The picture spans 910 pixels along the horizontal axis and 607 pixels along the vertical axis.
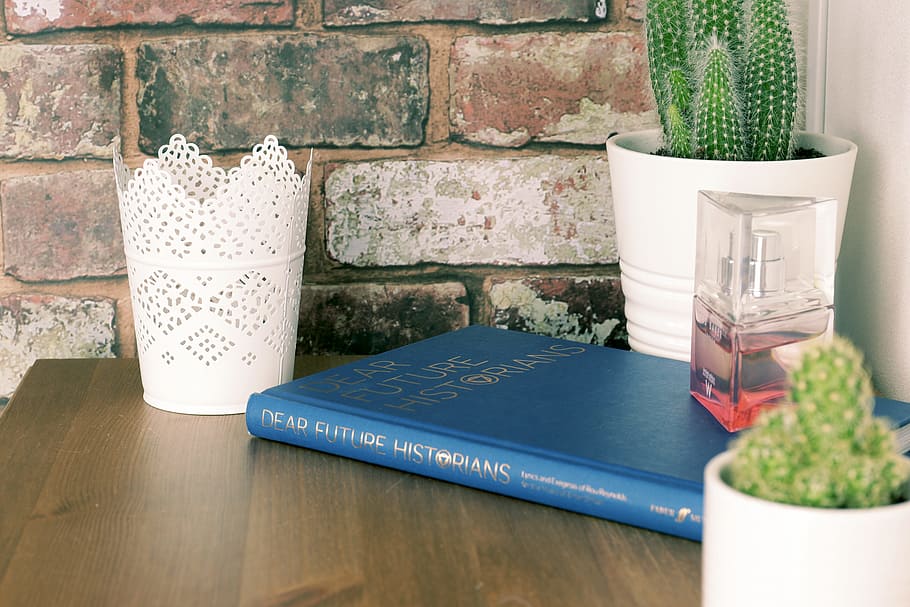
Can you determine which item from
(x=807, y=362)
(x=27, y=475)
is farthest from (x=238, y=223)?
(x=807, y=362)

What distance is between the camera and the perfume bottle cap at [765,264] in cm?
68

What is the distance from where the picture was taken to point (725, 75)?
79 cm

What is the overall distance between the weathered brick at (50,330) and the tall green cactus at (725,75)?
0.59 meters

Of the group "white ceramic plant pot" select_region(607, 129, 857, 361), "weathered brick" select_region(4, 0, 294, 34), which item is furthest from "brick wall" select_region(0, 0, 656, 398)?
"white ceramic plant pot" select_region(607, 129, 857, 361)

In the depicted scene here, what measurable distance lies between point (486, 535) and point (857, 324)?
45 cm

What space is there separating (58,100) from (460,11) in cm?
40

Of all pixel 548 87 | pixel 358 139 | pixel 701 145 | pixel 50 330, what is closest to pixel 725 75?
pixel 701 145

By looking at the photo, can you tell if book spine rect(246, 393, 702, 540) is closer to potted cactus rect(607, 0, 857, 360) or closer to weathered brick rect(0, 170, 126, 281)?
potted cactus rect(607, 0, 857, 360)

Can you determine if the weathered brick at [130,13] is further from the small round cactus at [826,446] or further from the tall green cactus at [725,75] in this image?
the small round cactus at [826,446]

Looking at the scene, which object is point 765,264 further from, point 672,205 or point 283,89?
point 283,89

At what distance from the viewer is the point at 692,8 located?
84 centimetres

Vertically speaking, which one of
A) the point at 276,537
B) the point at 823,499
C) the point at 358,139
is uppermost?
the point at 358,139

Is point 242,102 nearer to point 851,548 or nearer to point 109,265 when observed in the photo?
point 109,265

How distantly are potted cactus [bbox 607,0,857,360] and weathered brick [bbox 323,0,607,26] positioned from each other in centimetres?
18
